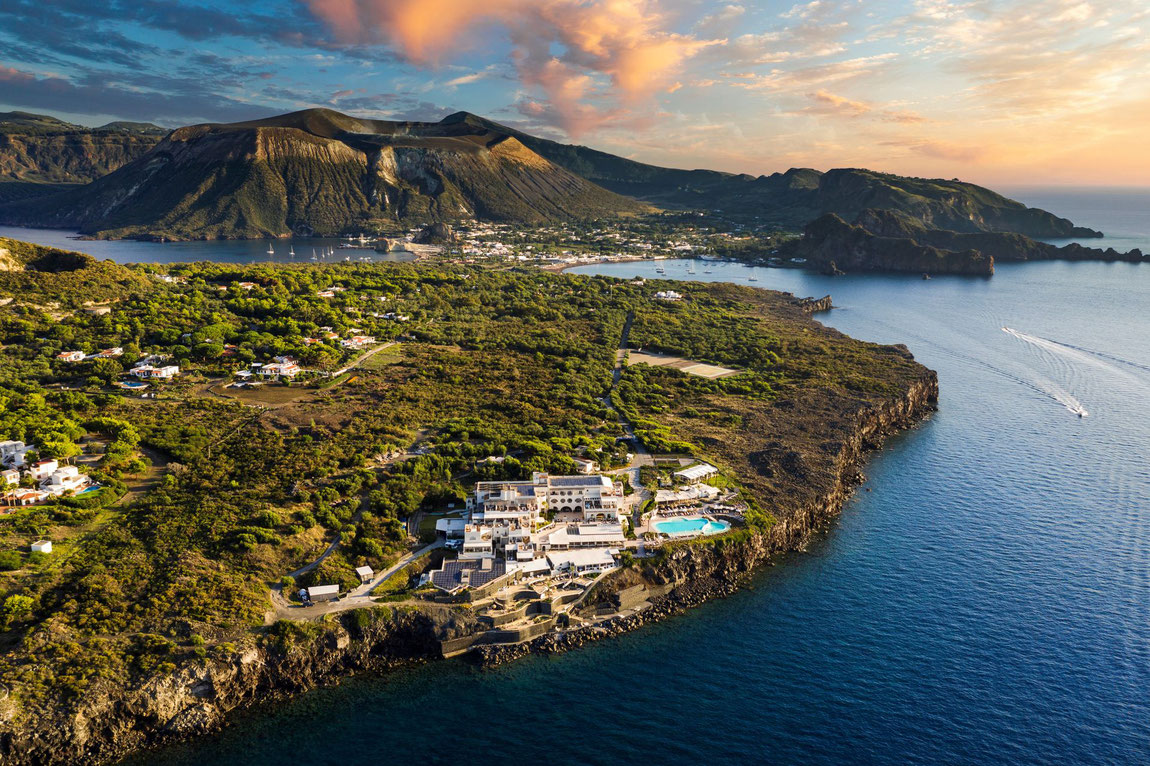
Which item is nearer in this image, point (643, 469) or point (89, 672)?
point (89, 672)

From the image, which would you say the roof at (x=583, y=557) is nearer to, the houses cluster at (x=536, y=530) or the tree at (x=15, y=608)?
the houses cluster at (x=536, y=530)

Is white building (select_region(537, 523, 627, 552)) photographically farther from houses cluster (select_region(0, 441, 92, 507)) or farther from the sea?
houses cluster (select_region(0, 441, 92, 507))

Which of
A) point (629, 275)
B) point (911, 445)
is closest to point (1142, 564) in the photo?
point (911, 445)

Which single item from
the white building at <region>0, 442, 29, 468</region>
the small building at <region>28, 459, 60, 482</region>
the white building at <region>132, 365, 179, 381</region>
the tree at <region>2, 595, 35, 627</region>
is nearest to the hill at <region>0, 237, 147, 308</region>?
the white building at <region>132, 365, 179, 381</region>

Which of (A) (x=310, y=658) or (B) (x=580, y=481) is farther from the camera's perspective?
(B) (x=580, y=481)

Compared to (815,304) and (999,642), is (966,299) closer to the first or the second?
(815,304)

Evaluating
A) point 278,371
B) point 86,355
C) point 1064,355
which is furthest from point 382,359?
point 1064,355

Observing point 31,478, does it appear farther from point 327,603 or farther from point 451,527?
point 451,527
